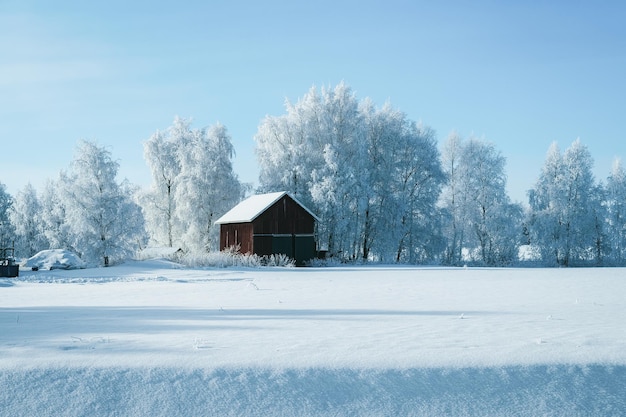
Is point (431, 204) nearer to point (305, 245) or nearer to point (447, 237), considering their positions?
point (447, 237)

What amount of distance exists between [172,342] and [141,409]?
1840 millimetres

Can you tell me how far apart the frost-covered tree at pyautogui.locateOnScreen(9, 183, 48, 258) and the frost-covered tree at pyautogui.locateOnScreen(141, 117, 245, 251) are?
68.1 ft

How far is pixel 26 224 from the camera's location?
209ft

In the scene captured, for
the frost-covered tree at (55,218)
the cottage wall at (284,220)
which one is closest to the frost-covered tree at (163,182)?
the frost-covered tree at (55,218)

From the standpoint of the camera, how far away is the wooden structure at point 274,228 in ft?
125

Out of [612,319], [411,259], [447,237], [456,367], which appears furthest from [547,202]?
[456,367]

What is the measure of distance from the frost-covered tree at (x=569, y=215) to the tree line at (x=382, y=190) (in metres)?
0.09

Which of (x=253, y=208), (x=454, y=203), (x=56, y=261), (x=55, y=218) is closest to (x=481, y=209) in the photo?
(x=454, y=203)

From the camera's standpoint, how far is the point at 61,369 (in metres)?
5.65

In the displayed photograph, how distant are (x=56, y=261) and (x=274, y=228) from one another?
14.6 meters

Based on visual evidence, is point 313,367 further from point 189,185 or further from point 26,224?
point 26,224

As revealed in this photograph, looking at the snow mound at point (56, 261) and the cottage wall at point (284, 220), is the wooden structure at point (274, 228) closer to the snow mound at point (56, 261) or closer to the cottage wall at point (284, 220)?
the cottage wall at point (284, 220)

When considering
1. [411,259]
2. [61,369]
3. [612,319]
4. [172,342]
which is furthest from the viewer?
[411,259]

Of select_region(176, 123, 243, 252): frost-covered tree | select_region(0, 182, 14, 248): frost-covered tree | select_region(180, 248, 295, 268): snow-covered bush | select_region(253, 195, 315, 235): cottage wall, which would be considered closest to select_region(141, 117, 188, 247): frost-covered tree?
select_region(176, 123, 243, 252): frost-covered tree
